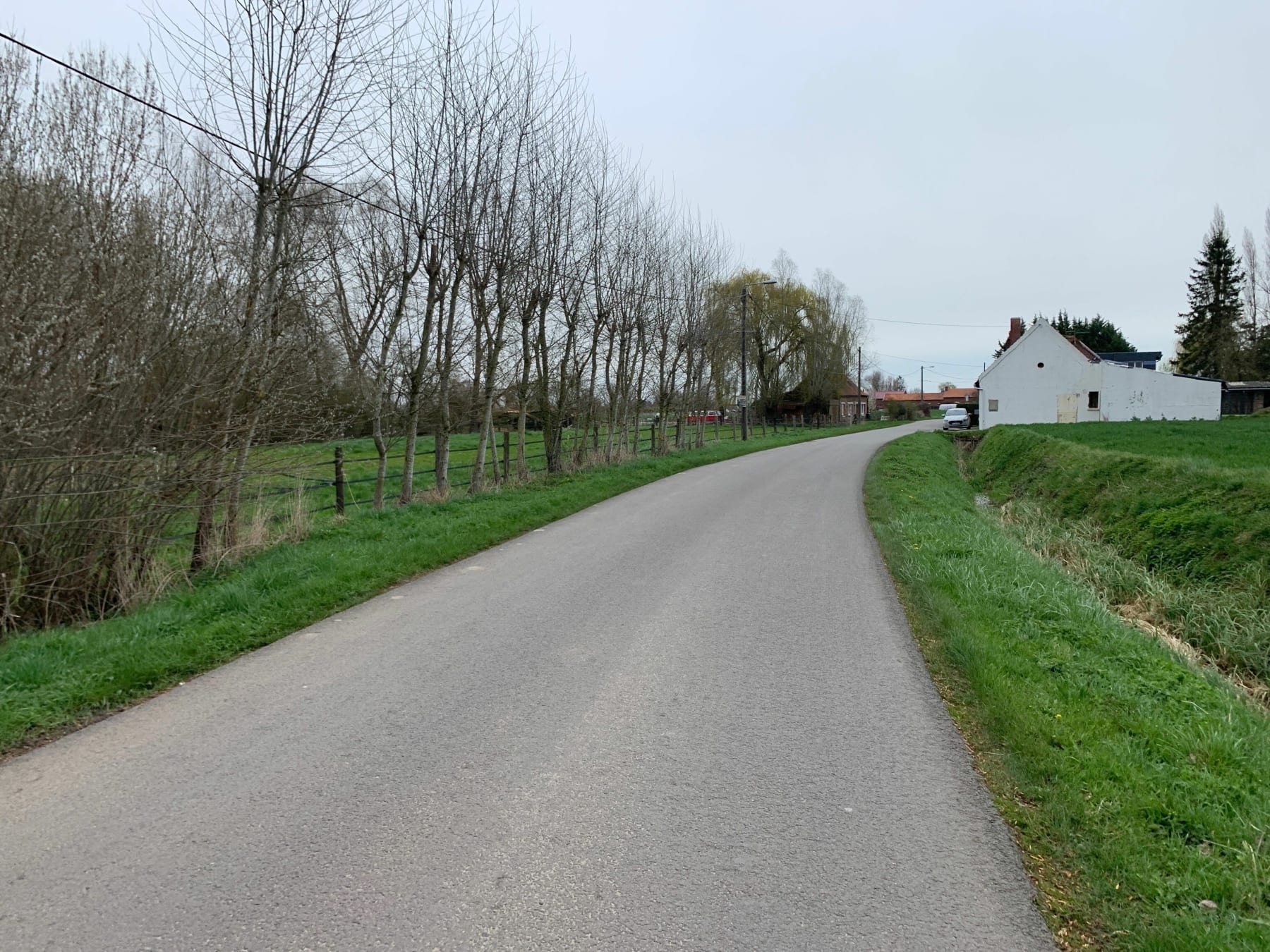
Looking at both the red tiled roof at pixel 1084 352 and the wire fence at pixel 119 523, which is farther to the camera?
the red tiled roof at pixel 1084 352

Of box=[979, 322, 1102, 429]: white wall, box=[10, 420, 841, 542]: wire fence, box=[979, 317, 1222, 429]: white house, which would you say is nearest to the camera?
box=[10, 420, 841, 542]: wire fence

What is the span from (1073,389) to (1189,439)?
26503mm

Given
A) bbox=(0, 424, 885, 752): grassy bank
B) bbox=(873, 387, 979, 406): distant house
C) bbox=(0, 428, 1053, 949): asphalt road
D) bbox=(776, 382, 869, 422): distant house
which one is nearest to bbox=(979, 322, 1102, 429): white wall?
bbox=(776, 382, 869, 422): distant house

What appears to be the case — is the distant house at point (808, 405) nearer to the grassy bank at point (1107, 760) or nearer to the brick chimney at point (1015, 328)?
the brick chimney at point (1015, 328)

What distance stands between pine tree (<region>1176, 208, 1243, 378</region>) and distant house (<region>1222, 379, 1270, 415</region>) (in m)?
6.50

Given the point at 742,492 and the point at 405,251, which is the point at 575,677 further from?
the point at 742,492

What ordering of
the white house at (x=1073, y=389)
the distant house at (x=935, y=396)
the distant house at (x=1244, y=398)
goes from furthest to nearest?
the distant house at (x=935, y=396) → the distant house at (x=1244, y=398) → the white house at (x=1073, y=389)

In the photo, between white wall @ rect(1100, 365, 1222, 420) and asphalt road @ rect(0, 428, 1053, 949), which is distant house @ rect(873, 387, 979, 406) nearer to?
white wall @ rect(1100, 365, 1222, 420)

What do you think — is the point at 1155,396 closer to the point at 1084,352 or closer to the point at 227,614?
the point at 1084,352

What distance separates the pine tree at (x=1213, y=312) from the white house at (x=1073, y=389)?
20.5m

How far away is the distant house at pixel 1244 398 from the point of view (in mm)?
54312

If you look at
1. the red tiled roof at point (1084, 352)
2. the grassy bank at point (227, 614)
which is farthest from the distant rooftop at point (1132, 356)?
the grassy bank at point (227, 614)

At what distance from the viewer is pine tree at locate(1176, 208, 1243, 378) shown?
207 feet

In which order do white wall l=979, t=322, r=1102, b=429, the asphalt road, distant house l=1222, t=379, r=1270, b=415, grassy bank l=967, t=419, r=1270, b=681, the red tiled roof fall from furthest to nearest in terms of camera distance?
distant house l=1222, t=379, r=1270, b=415
the red tiled roof
white wall l=979, t=322, r=1102, b=429
grassy bank l=967, t=419, r=1270, b=681
the asphalt road
